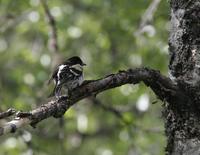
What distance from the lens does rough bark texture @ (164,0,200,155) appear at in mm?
3324

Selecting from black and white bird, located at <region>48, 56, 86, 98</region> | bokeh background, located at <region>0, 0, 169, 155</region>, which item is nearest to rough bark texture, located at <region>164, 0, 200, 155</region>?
black and white bird, located at <region>48, 56, 86, 98</region>

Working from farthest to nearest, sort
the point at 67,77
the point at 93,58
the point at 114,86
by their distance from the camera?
the point at 93,58 < the point at 67,77 < the point at 114,86

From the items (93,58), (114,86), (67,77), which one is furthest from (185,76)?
(93,58)

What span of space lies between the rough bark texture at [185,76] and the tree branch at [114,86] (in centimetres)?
7

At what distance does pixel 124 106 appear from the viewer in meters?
9.53

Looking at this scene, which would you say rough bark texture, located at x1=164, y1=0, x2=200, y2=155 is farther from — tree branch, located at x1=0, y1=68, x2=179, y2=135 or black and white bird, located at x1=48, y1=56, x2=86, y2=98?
black and white bird, located at x1=48, y1=56, x2=86, y2=98

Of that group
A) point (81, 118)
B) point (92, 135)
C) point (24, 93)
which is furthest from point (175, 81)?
point (92, 135)

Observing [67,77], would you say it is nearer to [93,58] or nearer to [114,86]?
[114,86]

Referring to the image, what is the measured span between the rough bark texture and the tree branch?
0.07 m

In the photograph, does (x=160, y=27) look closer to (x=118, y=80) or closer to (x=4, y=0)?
(x=4, y=0)

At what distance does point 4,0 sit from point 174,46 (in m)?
5.34

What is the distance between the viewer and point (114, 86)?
3176mm

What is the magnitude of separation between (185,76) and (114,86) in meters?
0.43

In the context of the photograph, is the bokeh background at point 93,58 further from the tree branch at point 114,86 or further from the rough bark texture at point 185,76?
the tree branch at point 114,86
